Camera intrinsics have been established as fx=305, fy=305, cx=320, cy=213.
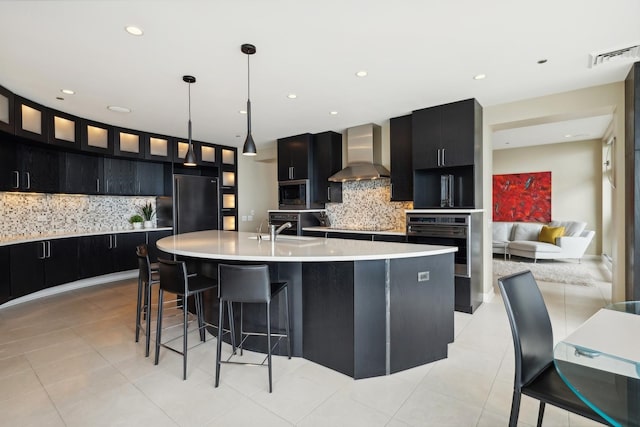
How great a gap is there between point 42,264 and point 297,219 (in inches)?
142

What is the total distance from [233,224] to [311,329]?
4708 mm

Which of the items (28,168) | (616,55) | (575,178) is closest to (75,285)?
(28,168)

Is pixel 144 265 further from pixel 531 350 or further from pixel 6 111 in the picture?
pixel 531 350

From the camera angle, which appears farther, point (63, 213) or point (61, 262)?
point (63, 213)

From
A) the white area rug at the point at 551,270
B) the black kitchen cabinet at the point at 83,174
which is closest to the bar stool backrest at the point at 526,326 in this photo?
the white area rug at the point at 551,270

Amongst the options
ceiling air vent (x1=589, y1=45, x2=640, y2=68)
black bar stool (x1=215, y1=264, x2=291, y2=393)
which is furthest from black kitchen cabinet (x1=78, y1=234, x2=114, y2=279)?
ceiling air vent (x1=589, y1=45, x2=640, y2=68)

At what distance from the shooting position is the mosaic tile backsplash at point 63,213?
4.20 meters

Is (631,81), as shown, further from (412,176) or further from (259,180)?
(259,180)

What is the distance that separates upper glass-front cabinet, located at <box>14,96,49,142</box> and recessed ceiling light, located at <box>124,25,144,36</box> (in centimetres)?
246

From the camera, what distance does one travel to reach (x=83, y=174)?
4871 mm

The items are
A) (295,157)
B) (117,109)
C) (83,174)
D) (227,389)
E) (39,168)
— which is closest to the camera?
(227,389)

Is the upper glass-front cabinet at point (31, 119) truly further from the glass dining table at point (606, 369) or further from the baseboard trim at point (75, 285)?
the glass dining table at point (606, 369)

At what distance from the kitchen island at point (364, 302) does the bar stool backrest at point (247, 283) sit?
0.26ft

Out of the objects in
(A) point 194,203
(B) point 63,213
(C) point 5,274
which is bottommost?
(C) point 5,274
